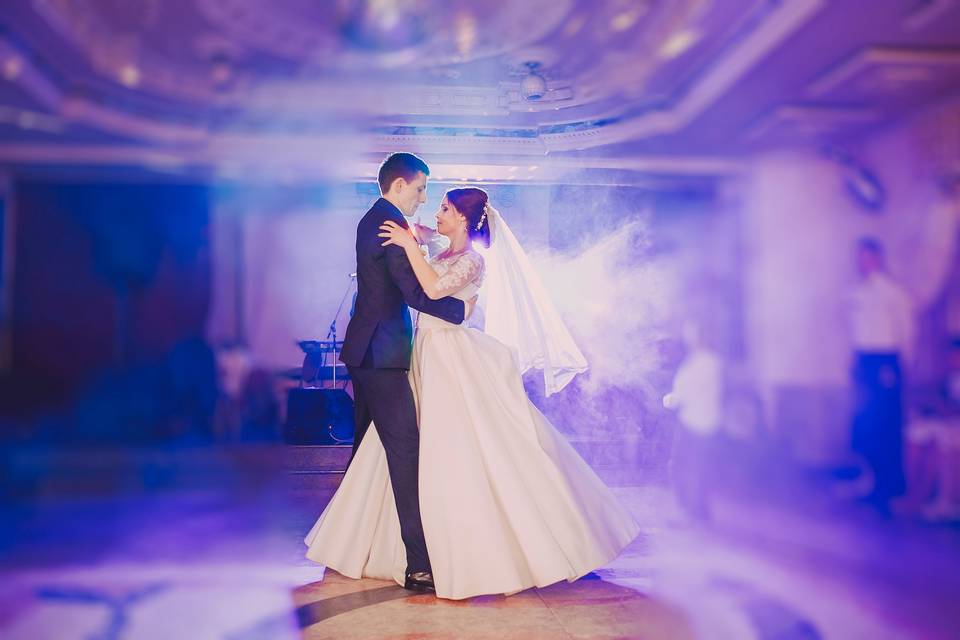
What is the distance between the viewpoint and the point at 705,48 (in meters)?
4.62

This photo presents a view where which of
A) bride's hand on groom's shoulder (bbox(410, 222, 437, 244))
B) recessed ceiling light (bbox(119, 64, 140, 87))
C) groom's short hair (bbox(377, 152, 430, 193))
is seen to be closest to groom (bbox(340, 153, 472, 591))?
groom's short hair (bbox(377, 152, 430, 193))

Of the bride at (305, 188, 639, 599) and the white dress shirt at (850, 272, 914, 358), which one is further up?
the white dress shirt at (850, 272, 914, 358)

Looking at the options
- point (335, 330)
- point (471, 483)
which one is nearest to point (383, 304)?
point (471, 483)

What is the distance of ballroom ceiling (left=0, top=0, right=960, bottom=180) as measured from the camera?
4070 millimetres

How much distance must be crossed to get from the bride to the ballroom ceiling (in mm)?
2746

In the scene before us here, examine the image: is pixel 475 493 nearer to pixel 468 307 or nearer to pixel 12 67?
pixel 468 307

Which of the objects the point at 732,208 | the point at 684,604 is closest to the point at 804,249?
the point at 732,208

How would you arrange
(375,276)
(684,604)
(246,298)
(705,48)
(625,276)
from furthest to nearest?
1. (246,298)
2. (705,48)
3. (625,276)
4. (375,276)
5. (684,604)

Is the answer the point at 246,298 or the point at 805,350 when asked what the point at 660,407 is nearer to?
the point at 805,350

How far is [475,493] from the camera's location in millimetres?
2088

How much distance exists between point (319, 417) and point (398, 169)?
217cm

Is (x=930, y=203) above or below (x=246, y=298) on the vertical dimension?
above

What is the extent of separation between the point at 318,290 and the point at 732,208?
9.85 ft

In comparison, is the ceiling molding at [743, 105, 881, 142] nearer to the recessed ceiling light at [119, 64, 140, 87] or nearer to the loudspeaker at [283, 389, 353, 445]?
the loudspeaker at [283, 389, 353, 445]
